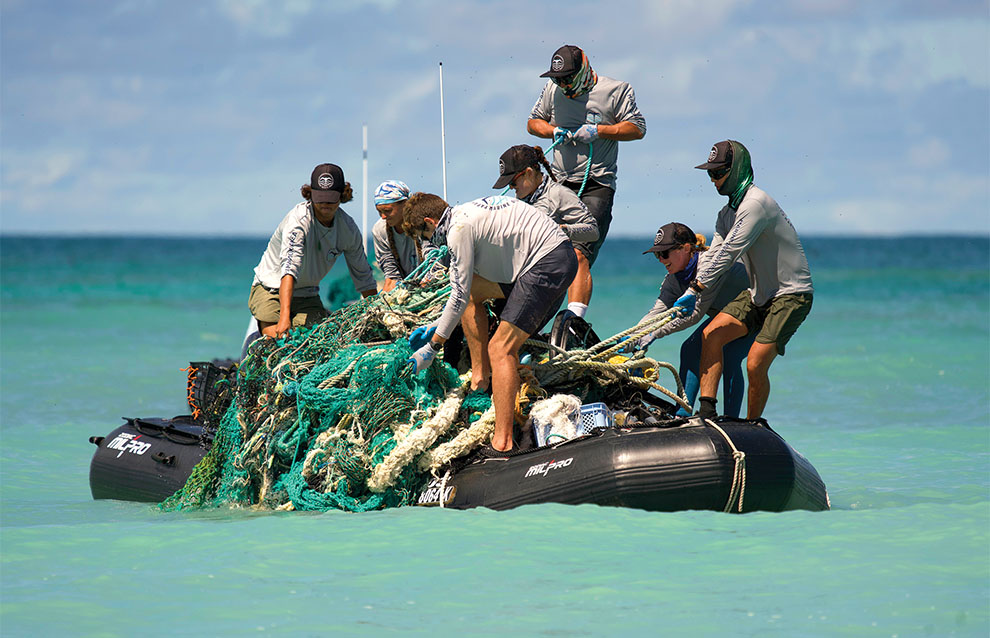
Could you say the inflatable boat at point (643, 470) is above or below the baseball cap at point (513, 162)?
below

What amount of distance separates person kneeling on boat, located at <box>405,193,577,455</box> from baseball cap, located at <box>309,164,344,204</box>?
1.25 metres

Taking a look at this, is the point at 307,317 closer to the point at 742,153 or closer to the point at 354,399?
the point at 354,399

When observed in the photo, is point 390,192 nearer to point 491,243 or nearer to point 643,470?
point 491,243

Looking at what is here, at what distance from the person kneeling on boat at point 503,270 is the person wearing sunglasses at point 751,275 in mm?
962

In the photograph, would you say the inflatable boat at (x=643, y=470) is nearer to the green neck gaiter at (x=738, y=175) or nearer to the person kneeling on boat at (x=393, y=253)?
the green neck gaiter at (x=738, y=175)

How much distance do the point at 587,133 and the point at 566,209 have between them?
0.64 m

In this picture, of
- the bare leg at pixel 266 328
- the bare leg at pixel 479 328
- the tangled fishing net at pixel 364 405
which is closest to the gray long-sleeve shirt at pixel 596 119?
the tangled fishing net at pixel 364 405

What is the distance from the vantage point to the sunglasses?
718 cm

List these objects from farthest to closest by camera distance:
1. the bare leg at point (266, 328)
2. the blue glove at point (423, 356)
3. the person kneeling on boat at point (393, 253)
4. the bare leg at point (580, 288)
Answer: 1. the person kneeling on boat at point (393, 253)
2. the bare leg at point (266, 328)
3. the bare leg at point (580, 288)
4. the blue glove at point (423, 356)

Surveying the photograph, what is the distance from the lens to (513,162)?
287 inches

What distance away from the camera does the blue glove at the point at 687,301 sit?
7098 mm

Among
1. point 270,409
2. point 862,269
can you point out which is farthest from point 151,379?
point 862,269

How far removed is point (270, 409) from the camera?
23.7ft

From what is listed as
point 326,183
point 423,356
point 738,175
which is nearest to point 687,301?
point 738,175
